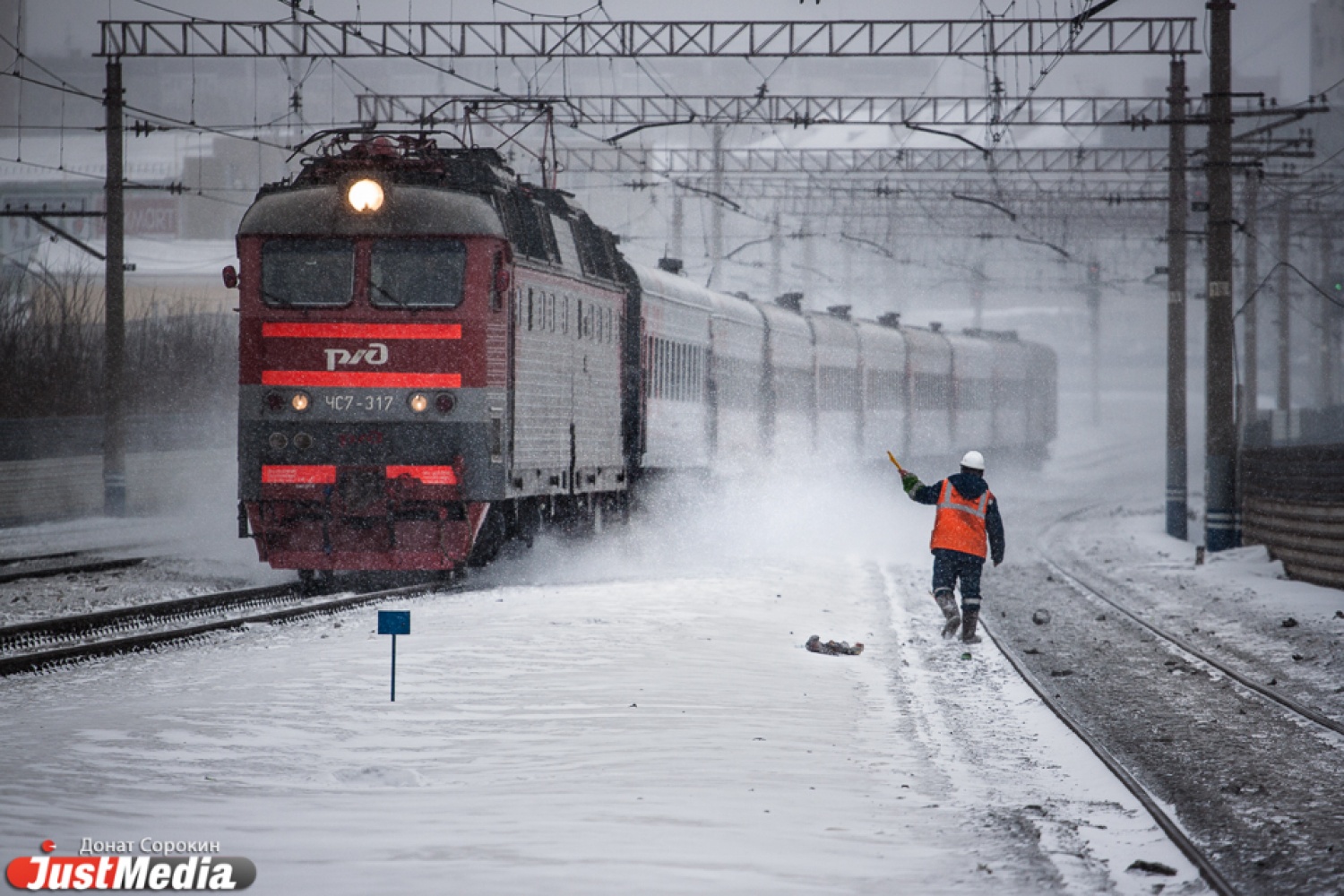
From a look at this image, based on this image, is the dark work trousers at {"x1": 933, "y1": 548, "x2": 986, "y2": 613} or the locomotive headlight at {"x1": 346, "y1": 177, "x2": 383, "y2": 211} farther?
the locomotive headlight at {"x1": 346, "y1": 177, "x2": 383, "y2": 211}

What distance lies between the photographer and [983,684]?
1176 centimetres

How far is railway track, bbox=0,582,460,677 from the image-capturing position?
37.3 ft

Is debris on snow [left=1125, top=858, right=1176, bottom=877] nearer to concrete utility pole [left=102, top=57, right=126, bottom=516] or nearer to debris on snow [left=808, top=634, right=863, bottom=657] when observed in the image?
debris on snow [left=808, top=634, right=863, bottom=657]

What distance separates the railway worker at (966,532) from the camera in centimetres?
1391

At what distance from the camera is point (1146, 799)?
767 cm

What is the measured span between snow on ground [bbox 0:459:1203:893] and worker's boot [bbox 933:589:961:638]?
214mm

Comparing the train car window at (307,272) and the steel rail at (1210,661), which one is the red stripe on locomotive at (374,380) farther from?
the steel rail at (1210,661)

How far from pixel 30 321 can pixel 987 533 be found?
23.4m

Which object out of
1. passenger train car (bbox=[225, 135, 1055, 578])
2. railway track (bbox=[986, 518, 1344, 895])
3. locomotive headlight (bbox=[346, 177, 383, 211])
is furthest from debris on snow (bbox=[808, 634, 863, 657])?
locomotive headlight (bbox=[346, 177, 383, 211])

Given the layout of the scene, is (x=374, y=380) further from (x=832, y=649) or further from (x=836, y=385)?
(x=836, y=385)

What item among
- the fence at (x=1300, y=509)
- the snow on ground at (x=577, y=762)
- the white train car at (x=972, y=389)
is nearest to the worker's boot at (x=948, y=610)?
the snow on ground at (x=577, y=762)

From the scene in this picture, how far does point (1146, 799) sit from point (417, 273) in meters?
9.03

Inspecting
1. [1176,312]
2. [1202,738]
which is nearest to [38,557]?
[1202,738]

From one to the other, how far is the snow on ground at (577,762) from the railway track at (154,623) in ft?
0.93
